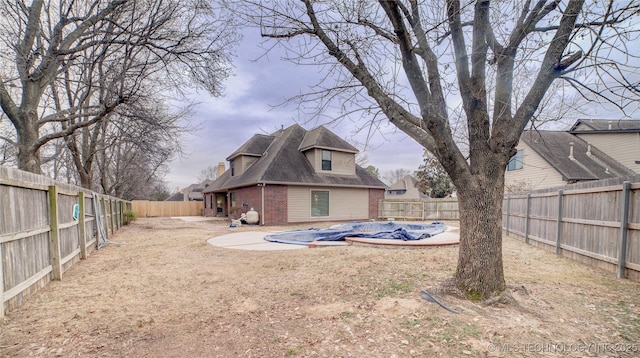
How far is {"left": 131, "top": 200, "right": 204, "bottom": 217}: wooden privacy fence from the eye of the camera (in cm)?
2659

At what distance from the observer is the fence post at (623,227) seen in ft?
15.6

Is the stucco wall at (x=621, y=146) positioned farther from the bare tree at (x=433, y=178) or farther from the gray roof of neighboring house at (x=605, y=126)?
the bare tree at (x=433, y=178)

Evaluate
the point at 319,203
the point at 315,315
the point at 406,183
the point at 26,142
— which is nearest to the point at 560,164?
the point at 319,203

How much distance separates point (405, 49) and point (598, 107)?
245 centimetres

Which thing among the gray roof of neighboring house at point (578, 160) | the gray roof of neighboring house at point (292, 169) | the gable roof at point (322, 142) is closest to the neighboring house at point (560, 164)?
the gray roof of neighboring house at point (578, 160)

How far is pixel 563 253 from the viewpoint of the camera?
6.75 m

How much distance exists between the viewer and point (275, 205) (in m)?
15.0

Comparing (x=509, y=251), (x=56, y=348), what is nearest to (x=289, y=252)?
(x=56, y=348)

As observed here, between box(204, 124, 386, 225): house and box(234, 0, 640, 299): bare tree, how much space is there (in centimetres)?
1084

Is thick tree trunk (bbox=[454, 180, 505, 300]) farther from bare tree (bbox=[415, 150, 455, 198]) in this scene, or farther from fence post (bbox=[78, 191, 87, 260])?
bare tree (bbox=[415, 150, 455, 198])

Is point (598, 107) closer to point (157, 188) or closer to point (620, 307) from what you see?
point (620, 307)

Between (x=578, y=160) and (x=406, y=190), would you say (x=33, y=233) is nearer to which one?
(x=578, y=160)

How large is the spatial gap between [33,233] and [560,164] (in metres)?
20.9

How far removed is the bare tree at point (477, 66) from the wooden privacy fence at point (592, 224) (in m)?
2.69
